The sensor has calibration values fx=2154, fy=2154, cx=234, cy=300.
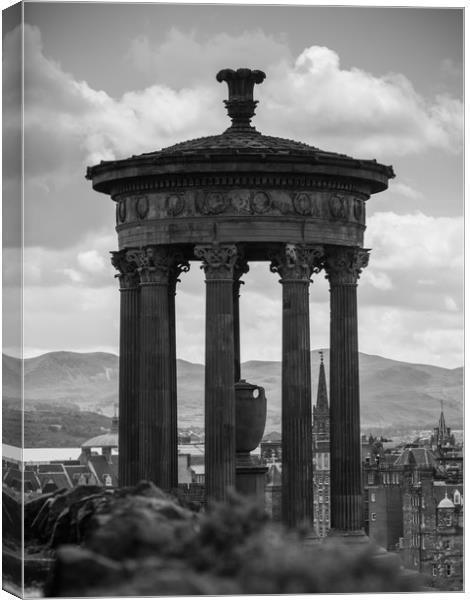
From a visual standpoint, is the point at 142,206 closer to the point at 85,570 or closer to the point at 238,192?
the point at 238,192

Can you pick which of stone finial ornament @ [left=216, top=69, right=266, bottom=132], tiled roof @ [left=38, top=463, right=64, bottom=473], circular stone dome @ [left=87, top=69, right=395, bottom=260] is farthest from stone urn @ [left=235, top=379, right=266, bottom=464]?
tiled roof @ [left=38, top=463, right=64, bottom=473]

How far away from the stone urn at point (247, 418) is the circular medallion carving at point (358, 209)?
5.51 m

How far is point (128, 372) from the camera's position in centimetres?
6016

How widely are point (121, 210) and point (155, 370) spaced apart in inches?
174

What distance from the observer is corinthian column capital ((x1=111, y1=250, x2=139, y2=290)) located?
2319 inches

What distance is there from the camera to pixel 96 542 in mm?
36844

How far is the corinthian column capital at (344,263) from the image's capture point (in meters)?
58.1

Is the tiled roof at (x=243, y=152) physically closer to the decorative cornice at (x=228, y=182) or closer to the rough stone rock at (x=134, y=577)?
the decorative cornice at (x=228, y=182)

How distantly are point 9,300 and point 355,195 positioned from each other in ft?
37.7

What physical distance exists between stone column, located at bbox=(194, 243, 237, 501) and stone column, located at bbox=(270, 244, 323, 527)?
1501 millimetres

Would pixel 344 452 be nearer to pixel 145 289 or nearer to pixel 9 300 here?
pixel 145 289

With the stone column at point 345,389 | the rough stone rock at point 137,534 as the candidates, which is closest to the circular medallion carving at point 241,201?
the stone column at point 345,389

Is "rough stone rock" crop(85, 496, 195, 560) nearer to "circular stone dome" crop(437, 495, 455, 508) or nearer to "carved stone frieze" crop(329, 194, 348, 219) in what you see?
"carved stone frieze" crop(329, 194, 348, 219)

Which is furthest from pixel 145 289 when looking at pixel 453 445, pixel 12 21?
pixel 453 445
